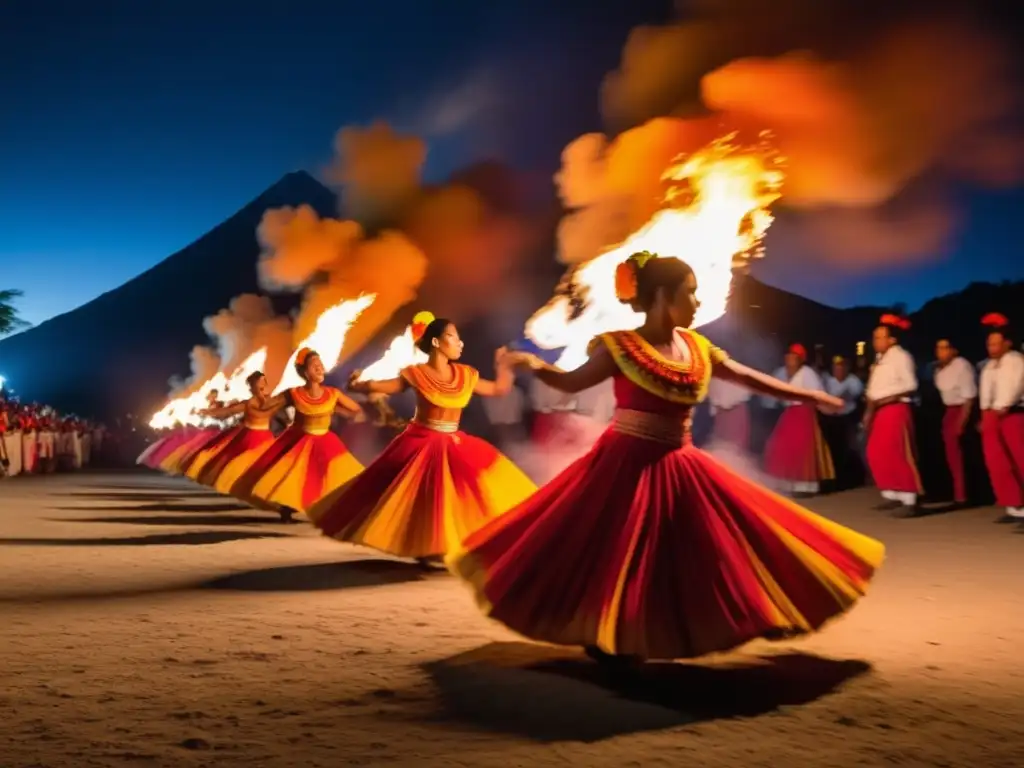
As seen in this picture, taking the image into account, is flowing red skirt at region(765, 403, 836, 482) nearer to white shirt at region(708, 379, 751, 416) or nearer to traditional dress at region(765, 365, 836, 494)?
traditional dress at region(765, 365, 836, 494)

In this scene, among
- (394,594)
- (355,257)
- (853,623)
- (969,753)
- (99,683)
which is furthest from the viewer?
(355,257)

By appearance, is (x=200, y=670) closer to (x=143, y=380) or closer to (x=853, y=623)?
(x=853, y=623)

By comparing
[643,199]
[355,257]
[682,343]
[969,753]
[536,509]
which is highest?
[355,257]

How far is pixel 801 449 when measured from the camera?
1670cm

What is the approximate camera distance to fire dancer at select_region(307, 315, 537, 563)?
8.30m

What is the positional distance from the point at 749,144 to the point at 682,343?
9.48ft

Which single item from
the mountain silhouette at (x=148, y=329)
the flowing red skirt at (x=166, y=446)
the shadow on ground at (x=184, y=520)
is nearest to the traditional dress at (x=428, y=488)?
the shadow on ground at (x=184, y=520)

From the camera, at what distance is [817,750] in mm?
3760

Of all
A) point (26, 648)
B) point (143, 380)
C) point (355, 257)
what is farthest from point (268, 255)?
point (143, 380)

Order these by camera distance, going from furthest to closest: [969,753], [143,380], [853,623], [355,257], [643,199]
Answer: [143,380]
[355,257]
[643,199]
[853,623]
[969,753]

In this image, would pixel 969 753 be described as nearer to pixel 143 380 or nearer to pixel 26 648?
pixel 26 648

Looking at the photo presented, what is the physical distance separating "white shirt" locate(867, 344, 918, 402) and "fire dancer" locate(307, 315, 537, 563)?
6428mm

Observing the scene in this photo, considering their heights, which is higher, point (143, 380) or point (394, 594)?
point (143, 380)

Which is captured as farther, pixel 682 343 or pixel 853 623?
pixel 853 623
